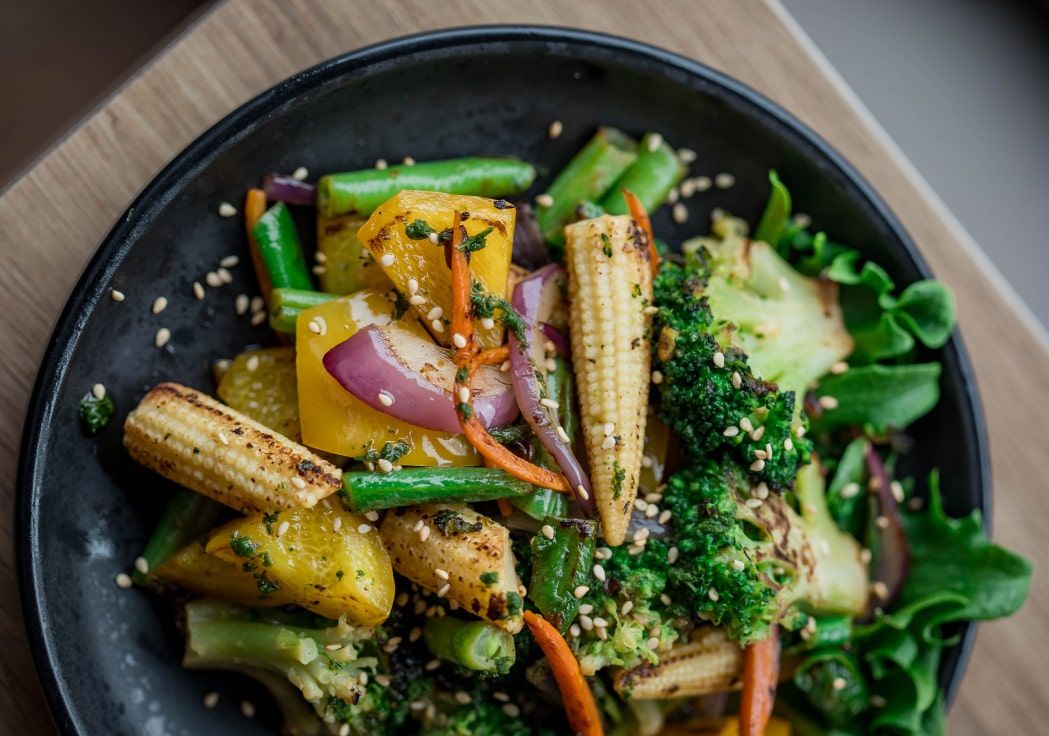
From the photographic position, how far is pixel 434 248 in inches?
85.1

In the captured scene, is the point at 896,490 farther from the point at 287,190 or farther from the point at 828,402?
the point at 287,190

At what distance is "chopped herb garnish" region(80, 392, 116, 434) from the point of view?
7.20 feet

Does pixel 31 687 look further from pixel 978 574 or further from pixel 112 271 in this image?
pixel 978 574

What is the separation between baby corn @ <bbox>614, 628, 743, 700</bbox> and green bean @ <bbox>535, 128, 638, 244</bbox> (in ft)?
4.05

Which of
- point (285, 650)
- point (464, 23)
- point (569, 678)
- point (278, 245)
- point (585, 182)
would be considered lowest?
point (569, 678)

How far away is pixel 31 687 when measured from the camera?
2348 millimetres

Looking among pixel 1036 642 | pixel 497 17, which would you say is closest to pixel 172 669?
pixel 497 17

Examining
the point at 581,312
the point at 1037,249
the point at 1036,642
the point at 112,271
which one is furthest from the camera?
the point at 1037,249

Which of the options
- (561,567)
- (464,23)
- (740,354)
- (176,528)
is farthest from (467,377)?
(464,23)

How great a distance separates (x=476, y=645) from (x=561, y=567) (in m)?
0.28

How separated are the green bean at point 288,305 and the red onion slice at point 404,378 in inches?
8.7

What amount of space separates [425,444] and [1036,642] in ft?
7.84

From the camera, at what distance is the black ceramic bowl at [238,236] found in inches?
83.4

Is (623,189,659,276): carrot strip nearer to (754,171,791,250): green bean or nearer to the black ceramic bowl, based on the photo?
the black ceramic bowl
